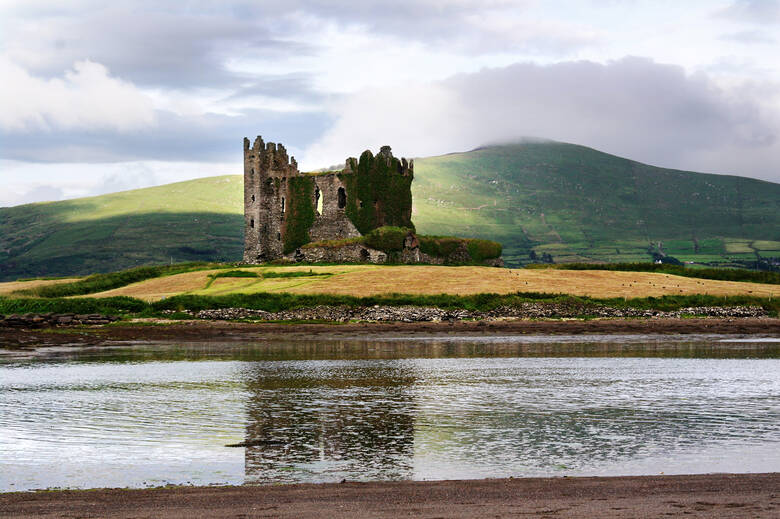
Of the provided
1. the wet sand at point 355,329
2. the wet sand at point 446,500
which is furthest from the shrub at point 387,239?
the wet sand at point 446,500

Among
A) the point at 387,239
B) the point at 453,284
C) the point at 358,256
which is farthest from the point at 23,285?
the point at 453,284

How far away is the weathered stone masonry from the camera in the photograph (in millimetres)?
103688

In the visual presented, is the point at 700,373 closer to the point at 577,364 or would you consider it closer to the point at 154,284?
the point at 577,364

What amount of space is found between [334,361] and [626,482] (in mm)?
27473

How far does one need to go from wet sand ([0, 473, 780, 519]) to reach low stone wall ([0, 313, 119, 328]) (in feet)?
182

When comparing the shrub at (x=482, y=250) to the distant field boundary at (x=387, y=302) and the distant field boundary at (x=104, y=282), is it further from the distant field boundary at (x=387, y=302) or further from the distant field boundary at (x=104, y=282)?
the distant field boundary at (x=387, y=302)

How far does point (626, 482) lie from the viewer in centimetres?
1661

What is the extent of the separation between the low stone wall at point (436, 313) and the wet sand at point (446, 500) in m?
51.9

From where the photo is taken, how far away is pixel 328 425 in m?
24.3

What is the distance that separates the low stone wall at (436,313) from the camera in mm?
68938

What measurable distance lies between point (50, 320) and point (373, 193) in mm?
46201

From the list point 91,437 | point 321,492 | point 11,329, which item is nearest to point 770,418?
point 321,492

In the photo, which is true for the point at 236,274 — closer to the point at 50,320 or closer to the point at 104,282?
the point at 104,282

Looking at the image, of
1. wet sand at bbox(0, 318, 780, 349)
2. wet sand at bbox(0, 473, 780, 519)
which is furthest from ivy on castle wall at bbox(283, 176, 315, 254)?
wet sand at bbox(0, 473, 780, 519)
